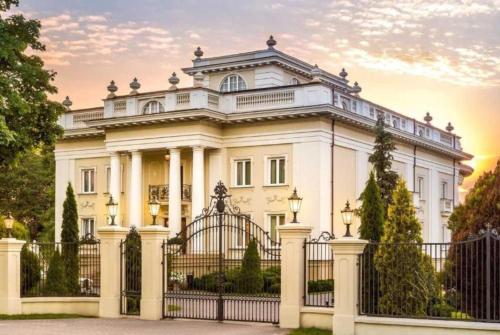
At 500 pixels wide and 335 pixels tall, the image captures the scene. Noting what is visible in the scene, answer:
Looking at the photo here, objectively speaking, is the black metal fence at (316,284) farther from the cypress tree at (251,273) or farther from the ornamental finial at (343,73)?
the ornamental finial at (343,73)

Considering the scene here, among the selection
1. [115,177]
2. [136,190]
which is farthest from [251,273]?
[115,177]

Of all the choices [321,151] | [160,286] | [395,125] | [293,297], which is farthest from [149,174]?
[293,297]

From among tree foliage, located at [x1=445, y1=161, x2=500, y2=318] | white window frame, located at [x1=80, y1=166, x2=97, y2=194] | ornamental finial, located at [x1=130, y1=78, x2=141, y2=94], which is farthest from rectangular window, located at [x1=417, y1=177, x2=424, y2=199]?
tree foliage, located at [x1=445, y1=161, x2=500, y2=318]

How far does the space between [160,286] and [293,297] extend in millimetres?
4162

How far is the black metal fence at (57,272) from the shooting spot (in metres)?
24.6

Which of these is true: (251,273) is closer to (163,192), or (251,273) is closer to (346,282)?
(346,282)

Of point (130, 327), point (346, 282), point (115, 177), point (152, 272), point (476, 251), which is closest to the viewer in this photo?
point (476, 251)

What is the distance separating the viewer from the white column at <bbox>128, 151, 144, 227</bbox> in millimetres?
42219

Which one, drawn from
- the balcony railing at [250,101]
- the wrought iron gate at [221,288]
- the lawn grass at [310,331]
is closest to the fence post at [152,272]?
the wrought iron gate at [221,288]

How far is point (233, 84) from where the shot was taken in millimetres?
46250

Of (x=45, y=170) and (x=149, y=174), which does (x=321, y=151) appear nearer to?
(x=149, y=174)

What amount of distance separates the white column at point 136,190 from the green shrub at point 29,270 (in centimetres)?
1702

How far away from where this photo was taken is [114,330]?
20.2 metres

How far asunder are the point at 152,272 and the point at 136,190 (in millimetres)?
20424
